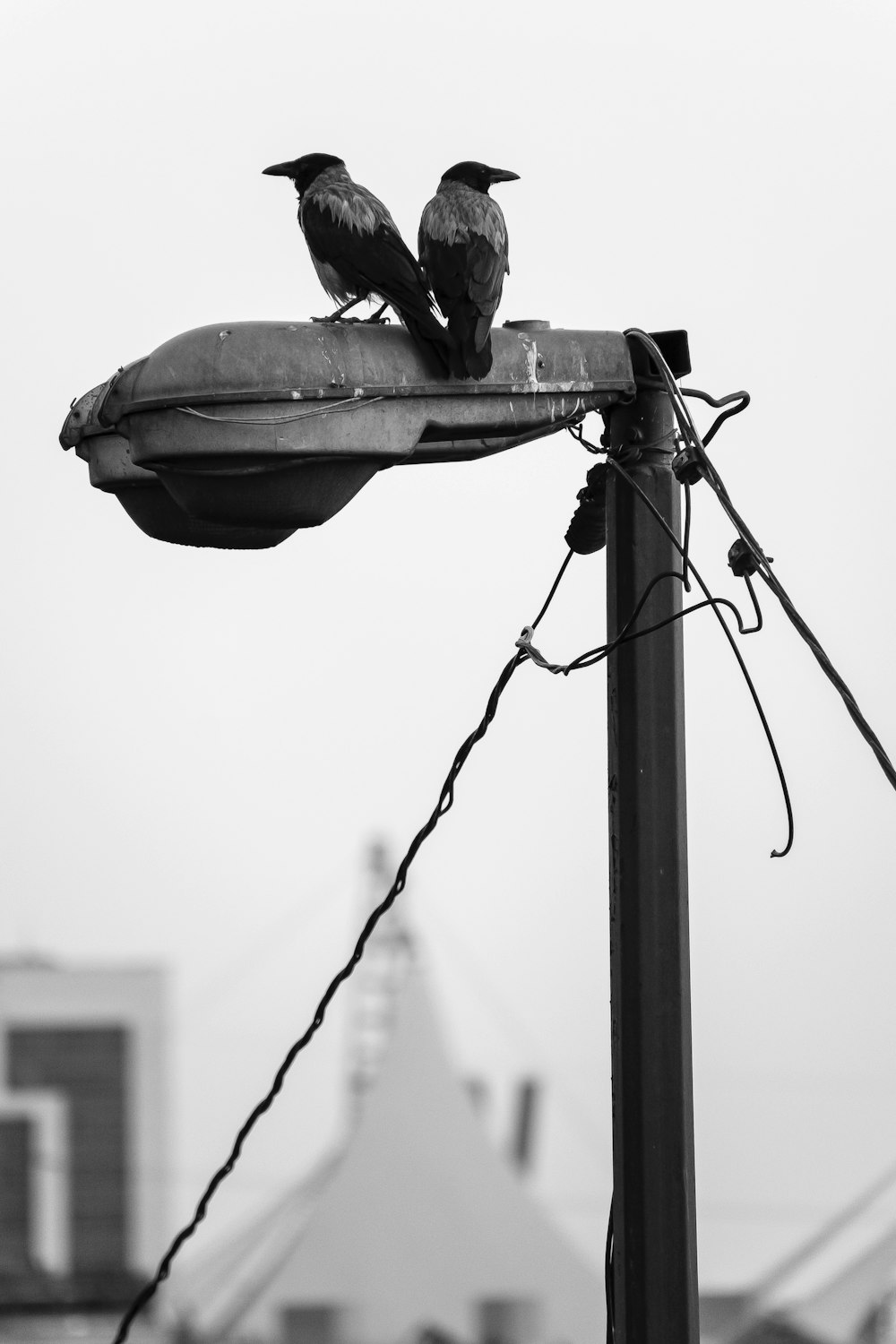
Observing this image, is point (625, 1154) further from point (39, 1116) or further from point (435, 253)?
point (39, 1116)

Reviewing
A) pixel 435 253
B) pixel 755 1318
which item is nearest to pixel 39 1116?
pixel 755 1318

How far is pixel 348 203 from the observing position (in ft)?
11.7

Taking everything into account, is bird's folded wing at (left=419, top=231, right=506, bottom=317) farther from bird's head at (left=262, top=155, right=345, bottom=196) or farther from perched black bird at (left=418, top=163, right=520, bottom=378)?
bird's head at (left=262, top=155, right=345, bottom=196)

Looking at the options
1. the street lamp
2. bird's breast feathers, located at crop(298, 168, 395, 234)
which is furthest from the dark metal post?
bird's breast feathers, located at crop(298, 168, 395, 234)

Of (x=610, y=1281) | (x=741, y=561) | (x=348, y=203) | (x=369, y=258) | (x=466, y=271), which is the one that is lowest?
(x=610, y=1281)

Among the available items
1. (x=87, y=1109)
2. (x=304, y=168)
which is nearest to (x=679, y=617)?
(x=304, y=168)

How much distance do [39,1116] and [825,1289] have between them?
61.4ft

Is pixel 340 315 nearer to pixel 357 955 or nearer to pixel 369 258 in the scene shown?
pixel 369 258

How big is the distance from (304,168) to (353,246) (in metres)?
0.53

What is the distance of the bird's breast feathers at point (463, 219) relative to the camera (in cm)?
328

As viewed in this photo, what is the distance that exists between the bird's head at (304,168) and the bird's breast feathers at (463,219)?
0.47m

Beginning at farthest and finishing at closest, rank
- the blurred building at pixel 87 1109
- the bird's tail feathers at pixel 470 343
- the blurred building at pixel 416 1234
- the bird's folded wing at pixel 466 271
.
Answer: the blurred building at pixel 87 1109, the blurred building at pixel 416 1234, the bird's folded wing at pixel 466 271, the bird's tail feathers at pixel 470 343

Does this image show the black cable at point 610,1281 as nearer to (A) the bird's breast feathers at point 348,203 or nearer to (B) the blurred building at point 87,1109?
(A) the bird's breast feathers at point 348,203

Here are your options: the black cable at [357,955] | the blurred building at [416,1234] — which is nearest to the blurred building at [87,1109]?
the blurred building at [416,1234]
